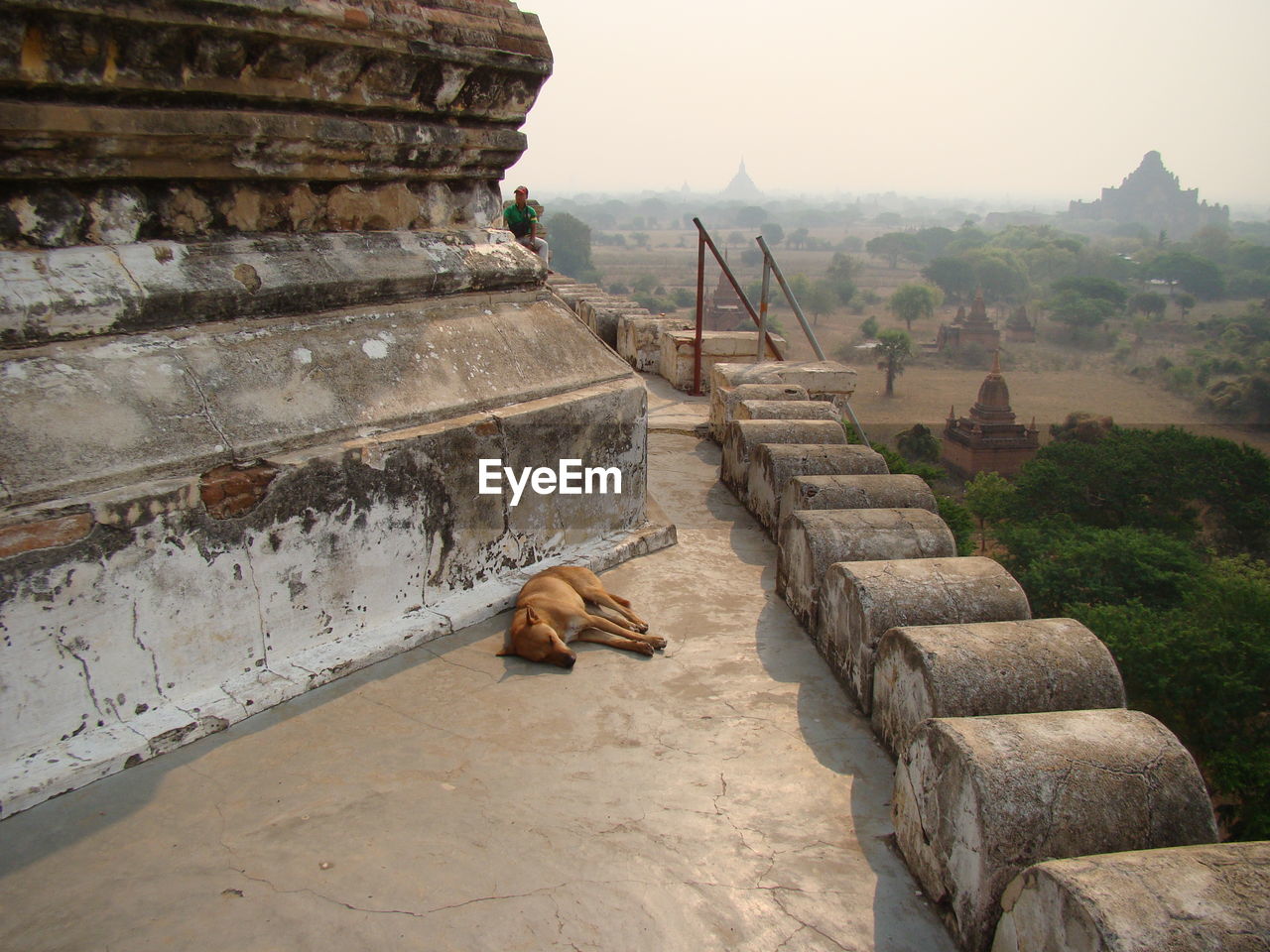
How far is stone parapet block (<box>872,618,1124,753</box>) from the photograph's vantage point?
237 cm

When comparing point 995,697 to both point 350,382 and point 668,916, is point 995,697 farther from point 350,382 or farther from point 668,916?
point 350,382

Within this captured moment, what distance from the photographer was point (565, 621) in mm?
3166

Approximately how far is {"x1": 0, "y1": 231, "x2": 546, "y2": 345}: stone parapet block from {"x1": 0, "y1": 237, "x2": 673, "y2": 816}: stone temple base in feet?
0.11

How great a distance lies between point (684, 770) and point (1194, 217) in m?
167

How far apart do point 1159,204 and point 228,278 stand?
170258 mm

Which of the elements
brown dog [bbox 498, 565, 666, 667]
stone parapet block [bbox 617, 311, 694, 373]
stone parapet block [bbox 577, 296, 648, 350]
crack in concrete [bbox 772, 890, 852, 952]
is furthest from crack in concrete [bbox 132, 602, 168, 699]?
stone parapet block [bbox 577, 296, 648, 350]

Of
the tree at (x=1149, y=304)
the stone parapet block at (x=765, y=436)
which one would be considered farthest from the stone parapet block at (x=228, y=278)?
the tree at (x=1149, y=304)

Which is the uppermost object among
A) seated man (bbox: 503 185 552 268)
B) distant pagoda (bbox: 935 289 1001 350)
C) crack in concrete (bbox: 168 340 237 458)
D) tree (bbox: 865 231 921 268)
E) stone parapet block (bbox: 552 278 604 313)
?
tree (bbox: 865 231 921 268)

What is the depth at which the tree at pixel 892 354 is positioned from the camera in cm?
4322

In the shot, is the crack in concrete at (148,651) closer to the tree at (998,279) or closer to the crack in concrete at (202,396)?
the crack in concrete at (202,396)

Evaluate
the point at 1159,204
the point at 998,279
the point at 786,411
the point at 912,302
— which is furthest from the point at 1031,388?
the point at 1159,204

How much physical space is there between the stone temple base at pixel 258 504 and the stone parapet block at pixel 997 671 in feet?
4.92

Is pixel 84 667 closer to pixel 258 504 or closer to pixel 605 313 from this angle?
pixel 258 504

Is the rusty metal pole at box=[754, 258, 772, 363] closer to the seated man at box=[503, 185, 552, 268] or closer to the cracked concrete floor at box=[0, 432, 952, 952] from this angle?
the seated man at box=[503, 185, 552, 268]
